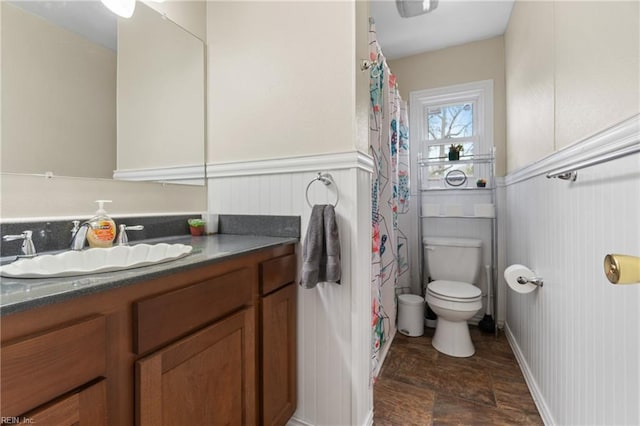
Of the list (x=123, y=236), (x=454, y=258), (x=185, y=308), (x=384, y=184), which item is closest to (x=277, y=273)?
(x=185, y=308)

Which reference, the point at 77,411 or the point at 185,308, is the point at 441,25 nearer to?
the point at 185,308

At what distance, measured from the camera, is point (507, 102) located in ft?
7.73

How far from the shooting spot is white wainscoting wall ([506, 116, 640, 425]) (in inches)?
30.4

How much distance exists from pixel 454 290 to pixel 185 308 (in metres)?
1.85

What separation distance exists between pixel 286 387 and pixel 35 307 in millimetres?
1017

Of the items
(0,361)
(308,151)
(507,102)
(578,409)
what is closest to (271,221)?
(308,151)

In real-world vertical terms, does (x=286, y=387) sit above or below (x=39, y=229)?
below

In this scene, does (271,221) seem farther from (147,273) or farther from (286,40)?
(286,40)

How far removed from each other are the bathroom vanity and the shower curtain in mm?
667

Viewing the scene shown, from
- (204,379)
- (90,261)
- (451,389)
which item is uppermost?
(90,261)

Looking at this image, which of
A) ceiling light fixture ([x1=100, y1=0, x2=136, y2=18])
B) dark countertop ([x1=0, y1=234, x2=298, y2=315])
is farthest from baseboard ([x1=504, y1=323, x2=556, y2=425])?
ceiling light fixture ([x1=100, y1=0, x2=136, y2=18])

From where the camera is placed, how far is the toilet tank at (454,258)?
2.32 meters

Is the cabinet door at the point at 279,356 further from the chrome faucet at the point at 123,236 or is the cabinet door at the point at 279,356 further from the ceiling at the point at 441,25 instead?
the ceiling at the point at 441,25

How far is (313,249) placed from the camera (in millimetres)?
1171
